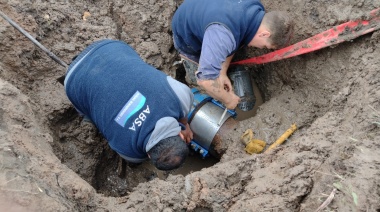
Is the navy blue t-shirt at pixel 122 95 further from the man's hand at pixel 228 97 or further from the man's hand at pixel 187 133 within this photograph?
the man's hand at pixel 228 97

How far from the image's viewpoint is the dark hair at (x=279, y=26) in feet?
9.05

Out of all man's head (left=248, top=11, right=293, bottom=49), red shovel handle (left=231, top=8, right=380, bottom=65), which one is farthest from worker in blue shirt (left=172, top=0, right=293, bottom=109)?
red shovel handle (left=231, top=8, right=380, bottom=65)

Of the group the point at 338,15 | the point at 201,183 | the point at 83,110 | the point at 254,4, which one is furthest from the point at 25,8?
the point at 338,15

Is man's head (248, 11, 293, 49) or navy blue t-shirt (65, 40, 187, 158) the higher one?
man's head (248, 11, 293, 49)

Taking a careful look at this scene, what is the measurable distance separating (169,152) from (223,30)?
0.94 meters

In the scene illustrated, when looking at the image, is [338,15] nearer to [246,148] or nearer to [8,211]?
[246,148]

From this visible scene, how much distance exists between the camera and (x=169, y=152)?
7.91 ft

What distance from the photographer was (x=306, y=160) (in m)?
2.00

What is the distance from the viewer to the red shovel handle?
2465mm

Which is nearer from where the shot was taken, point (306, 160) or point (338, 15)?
point (306, 160)

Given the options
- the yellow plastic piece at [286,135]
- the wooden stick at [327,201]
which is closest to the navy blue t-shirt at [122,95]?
the yellow plastic piece at [286,135]

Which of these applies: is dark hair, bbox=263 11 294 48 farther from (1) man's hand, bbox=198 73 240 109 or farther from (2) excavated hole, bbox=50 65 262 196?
(2) excavated hole, bbox=50 65 262 196

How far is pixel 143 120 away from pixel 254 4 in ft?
4.09

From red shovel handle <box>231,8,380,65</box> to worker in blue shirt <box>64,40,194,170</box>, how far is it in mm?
903
